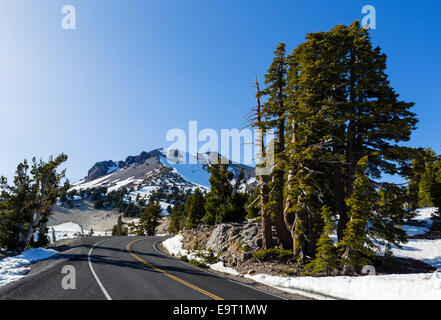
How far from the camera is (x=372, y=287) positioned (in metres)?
8.85

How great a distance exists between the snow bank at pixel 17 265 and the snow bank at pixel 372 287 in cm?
1375

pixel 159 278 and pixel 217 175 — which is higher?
pixel 217 175

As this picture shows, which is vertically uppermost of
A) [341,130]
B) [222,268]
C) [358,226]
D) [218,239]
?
[341,130]

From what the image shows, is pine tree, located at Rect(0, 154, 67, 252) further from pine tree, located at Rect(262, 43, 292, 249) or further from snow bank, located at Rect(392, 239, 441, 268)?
snow bank, located at Rect(392, 239, 441, 268)

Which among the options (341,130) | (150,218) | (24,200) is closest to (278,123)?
(341,130)

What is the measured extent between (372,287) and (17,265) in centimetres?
2008

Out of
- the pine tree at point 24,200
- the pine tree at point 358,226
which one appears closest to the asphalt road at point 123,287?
the pine tree at point 358,226

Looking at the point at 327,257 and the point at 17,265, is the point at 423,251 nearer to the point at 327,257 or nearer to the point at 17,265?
the point at 327,257

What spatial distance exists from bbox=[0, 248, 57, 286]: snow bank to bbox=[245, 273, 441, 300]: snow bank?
13754 millimetres
